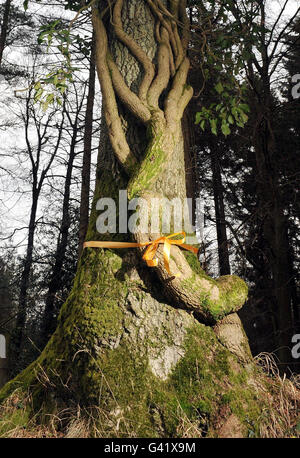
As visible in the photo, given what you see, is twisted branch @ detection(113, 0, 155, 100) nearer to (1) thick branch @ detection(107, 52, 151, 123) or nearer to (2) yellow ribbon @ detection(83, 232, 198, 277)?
(1) thick branch @ detection(107, 52, 151, 123)

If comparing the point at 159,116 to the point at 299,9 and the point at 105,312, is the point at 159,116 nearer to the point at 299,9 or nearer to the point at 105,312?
the point at 105,312

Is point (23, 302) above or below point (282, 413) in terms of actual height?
above

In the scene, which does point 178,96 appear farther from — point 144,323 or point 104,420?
point 104,420

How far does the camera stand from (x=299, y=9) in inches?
292

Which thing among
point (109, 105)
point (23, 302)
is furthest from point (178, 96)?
point (23, 302)

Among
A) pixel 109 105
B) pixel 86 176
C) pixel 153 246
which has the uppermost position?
pixel 86 176

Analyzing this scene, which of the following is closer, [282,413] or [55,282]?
[282,413]

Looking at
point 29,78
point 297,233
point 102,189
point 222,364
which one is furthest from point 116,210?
point 29,78

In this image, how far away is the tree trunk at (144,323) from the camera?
2256 millimetres

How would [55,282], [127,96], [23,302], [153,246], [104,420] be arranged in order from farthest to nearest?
1. [23,302]
2. [55,282]
3. [127,96]
4. [153,246]
5. [104,420]

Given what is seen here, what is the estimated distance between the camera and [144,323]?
242cm

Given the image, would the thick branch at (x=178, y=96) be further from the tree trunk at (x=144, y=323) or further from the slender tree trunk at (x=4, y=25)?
the slender tree trunk at (x=4, y=25)

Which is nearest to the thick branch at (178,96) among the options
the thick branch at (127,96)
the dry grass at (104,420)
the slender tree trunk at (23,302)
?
the thick branch at (127,96)

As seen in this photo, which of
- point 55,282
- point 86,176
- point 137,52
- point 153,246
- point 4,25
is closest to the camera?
point 153,246
